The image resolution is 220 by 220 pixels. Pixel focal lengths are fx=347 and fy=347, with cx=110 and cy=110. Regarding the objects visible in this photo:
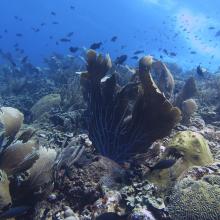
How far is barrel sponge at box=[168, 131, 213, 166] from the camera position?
17.0 ft

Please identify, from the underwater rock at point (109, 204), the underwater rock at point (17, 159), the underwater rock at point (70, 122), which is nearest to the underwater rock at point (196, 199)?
the underwater rock at point (109, 204)

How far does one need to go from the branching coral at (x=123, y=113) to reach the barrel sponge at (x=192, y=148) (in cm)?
32

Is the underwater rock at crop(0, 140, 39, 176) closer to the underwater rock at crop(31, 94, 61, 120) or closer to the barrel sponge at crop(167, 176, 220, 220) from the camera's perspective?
the barrel sponge at crop(167, 176, 220, 220)

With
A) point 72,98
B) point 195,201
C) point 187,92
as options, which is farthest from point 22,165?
point 72,98

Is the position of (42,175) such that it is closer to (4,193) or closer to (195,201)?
(4,193)

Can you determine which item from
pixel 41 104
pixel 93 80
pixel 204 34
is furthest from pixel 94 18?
pixel 93 80

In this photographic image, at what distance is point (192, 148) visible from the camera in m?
5.28

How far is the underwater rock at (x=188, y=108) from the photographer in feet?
25.6

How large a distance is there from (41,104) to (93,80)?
22.0ft

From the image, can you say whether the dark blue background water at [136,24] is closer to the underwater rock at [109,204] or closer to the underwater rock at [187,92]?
the underwater rock at [187,92]

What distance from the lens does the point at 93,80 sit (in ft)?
18.4

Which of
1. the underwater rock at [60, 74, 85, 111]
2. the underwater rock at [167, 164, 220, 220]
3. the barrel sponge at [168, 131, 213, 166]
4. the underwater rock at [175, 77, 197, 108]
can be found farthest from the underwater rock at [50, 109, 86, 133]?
the underwater rock at [167, 164, 220, 220]

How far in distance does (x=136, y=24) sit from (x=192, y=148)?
2811 inches

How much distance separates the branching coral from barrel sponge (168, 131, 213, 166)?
0.32 m
